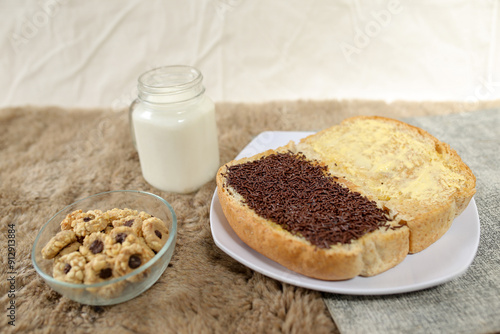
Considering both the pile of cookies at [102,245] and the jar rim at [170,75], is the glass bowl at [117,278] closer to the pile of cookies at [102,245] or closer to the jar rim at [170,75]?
the pile of cookies at [102,245]

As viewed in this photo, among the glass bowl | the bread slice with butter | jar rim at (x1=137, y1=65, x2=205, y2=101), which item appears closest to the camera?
the glass bowl

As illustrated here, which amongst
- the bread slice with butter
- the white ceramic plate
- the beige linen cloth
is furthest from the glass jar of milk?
the white ceramic plate

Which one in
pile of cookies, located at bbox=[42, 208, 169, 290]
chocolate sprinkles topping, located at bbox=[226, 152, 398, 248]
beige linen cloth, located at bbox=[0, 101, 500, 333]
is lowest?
beige linen cloth, located at bbox=[0, 101, 500, 333]

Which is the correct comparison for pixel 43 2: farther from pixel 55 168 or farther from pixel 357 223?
pixel 357 223

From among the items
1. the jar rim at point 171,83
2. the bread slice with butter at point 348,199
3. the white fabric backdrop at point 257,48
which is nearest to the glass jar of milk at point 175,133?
the jar rim at point 171,83

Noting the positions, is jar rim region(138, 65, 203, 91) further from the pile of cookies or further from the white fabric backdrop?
the white fabric backdrop

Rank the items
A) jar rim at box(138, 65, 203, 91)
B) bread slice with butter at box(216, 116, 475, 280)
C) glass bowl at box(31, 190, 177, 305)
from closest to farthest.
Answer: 1. glass bowl at box(31, 190, 177, 305)
2. bread slice with butter at box(216, 116, 475, 280)
3. jar rim at box(138, 65, 203, 91)

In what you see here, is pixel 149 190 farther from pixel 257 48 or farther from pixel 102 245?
pixel 257 48
